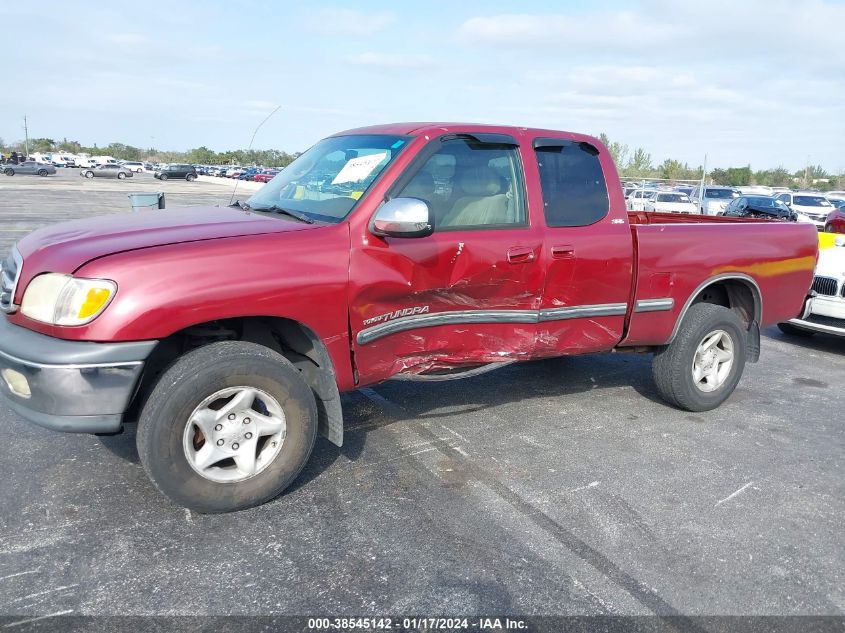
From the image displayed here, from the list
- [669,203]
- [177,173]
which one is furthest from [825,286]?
[177,173]

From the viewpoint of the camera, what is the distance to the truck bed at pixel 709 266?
4.64 m

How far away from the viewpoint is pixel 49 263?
3082 mm

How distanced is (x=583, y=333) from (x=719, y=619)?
2.12 m

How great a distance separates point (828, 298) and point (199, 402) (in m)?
6.38

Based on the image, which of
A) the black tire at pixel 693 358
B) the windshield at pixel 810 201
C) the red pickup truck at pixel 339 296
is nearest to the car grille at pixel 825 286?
the red pickup truck at pixel 339 296

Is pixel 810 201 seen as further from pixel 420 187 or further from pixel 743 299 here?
pixel 420 187

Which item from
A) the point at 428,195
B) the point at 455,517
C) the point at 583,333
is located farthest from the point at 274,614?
the point at 583,333

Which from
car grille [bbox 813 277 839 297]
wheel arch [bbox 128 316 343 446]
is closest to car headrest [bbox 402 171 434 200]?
wheel arch [bbox 128 316 343 446]

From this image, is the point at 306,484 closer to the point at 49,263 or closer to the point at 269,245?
the point at 269,245

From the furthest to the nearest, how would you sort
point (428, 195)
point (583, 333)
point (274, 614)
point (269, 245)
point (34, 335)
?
point (583, 333)
point (428, 195)
point (269, 245)
point (34, 335)
point (274, 614)

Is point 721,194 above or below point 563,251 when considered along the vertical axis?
above

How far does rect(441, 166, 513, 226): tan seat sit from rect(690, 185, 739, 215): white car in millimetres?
23244

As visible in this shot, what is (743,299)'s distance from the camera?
5383 millimetres

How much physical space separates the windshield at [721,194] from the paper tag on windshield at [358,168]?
92.3 ft
